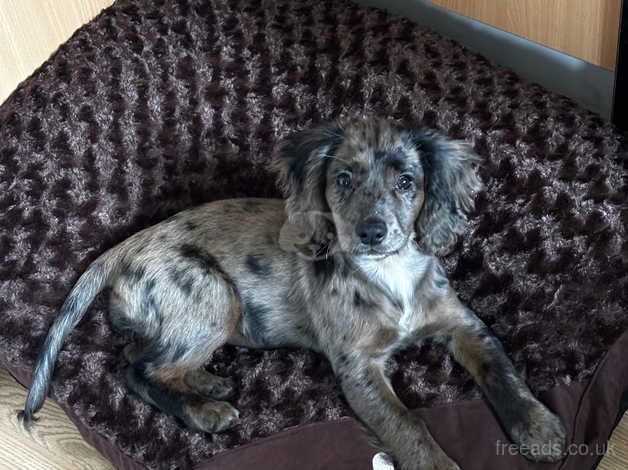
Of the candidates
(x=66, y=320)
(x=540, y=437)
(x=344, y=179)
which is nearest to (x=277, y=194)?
(x=344, y=179)

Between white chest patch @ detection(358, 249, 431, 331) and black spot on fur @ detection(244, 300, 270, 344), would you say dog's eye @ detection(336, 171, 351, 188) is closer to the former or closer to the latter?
white chest patch @ detection(358, 249, 431, 331)

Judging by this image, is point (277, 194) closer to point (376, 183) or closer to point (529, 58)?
point (376, 183)

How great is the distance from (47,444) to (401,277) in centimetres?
122

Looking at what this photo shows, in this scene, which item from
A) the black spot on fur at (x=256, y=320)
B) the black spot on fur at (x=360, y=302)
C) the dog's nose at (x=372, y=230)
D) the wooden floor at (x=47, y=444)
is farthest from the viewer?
the wooden floor at (x=47, y=444)

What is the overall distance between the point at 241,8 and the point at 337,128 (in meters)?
1.24

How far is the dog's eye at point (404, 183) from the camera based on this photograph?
7.33 feet

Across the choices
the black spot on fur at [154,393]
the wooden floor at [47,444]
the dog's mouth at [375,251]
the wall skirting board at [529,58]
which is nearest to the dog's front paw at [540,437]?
the wooden floor at [47,444]

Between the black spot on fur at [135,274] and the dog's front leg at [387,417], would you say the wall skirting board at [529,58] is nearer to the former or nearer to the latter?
the dog's front leg at [387,417]

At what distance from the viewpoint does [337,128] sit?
7.62 ft

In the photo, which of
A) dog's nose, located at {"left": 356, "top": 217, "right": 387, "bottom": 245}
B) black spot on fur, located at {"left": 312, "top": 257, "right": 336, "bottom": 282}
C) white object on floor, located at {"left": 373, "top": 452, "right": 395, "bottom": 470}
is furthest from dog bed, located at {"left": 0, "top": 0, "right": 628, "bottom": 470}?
dog's nose, located at {"left": 356, "top": 217, "right": 387, "bottom": 245}

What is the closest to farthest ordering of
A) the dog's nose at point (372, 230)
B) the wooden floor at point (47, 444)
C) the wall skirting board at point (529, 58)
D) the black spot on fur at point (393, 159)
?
the dog's nose at point (372, 230), the black spot on fur at point (393, 159), the wooden floor at point (47, 444), the wall skirting board at point (529, 58)

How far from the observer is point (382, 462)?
2.19 metres

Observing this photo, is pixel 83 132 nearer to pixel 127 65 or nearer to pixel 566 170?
pixel 127 65

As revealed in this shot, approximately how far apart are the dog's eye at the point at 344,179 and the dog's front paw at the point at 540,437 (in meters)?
0.74
